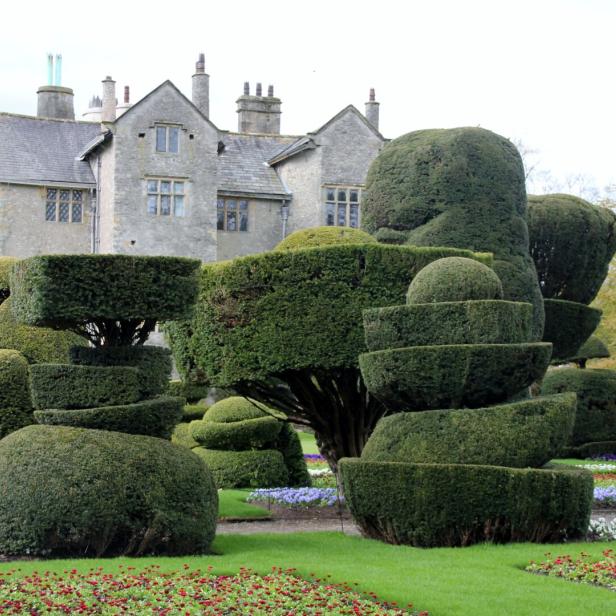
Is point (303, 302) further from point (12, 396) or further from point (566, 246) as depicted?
point (566, 246)

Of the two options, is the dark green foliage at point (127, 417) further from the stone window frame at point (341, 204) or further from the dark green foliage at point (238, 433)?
the stone window frame at point (341, 204)

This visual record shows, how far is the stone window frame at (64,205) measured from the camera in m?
42.3

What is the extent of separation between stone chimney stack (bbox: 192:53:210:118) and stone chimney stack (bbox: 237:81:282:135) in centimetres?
446

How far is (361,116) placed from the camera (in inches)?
1737

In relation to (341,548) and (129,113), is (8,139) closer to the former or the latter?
(129,113)

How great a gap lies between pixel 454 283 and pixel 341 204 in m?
29.5

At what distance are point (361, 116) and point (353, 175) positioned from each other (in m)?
2.31

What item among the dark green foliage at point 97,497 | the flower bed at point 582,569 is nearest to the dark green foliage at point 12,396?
the dark green foliage at point 97,497

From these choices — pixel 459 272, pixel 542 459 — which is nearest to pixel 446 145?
pixel 459 272

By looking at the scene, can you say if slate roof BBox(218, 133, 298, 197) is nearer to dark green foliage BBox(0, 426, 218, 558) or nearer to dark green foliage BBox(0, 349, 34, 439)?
dark green foliage BBox(0, 349, 34, 439)

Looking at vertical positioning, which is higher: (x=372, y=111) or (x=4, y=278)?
(x=372, y=111)

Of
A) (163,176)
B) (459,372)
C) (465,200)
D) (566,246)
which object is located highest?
(163,176)

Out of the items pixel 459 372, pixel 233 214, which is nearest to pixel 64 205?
pixel 233 214

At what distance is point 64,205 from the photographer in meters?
42.6
